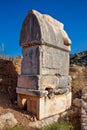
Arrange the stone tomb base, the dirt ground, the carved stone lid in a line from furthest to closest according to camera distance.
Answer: the carved stone lid
the stone tomb base
the dirt ground

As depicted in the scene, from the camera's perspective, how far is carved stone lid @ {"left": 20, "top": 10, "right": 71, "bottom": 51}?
15.0 feet

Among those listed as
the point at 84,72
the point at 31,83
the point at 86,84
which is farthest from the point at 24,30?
the point at 84,72

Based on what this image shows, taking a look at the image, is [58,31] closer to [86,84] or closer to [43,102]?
[43,102]

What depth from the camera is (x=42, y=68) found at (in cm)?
460

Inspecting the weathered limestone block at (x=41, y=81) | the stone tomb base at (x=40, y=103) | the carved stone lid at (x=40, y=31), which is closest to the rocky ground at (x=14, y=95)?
the stone tomb base at (x=40, y=103)

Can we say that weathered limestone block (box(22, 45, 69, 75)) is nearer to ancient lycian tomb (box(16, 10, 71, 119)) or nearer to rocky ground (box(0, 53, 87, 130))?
ancient lycian tomb (box(16, 10, 71, 119))

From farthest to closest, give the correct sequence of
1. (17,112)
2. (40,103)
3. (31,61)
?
(31,61), (17,112), (40,103)

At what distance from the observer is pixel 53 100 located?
4930 mm

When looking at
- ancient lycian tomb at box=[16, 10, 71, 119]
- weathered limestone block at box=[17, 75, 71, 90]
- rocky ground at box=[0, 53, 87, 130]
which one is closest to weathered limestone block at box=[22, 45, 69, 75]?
ancient lycian tomb at box=[16, 10, 71, 119]

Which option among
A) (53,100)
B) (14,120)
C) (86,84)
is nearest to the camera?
(14,120)

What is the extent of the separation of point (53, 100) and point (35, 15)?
96.3 inches

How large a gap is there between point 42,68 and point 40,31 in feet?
3.23

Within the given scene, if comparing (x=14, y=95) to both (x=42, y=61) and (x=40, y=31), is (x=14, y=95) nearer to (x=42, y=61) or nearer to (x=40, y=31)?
(x=42, y=61)

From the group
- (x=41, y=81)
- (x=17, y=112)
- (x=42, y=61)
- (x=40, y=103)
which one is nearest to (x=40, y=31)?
(x=42, y=61)
